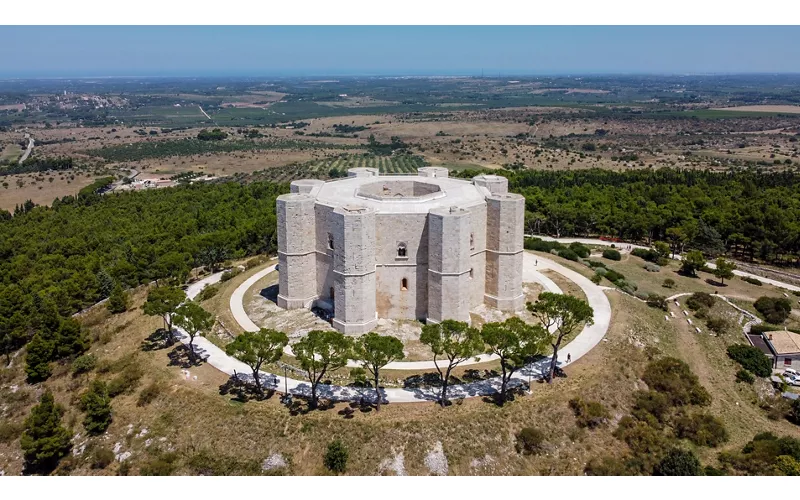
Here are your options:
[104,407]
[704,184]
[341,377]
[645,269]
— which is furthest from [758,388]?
[704,184]

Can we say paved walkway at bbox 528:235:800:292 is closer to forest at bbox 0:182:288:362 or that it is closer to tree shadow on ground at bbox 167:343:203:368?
forest at bbox 0:182:288:362

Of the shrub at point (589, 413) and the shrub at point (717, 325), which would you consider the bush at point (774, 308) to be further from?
the shrub at point (589, 413)

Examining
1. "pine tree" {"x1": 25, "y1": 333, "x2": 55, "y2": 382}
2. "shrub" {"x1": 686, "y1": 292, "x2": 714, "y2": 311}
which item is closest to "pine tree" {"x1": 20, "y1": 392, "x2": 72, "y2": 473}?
"pine tree" {"x1": 25, "y1": 333, "x2": 55, "y2": 382}

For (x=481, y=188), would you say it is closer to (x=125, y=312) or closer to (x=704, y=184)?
(x=125, y=312)

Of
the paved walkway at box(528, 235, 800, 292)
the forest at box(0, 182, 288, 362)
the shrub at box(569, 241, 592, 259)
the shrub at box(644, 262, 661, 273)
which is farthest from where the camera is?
the shrub at box(569, 241, 592, 259)

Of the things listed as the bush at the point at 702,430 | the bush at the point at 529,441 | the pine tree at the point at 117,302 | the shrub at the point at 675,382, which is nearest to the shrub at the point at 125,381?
the pine tree at the point at 117,302
